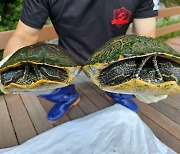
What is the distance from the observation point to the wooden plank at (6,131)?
5.66 ft

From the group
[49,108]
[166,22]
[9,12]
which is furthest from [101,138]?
[166,22]

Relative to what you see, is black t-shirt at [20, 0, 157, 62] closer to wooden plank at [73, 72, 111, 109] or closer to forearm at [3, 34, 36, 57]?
forearm at [3, 34, 36, 57]

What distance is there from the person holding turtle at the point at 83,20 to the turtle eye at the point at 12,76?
500mm

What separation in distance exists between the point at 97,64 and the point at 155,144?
33.2 inches

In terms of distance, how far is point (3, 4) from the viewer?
2.65m

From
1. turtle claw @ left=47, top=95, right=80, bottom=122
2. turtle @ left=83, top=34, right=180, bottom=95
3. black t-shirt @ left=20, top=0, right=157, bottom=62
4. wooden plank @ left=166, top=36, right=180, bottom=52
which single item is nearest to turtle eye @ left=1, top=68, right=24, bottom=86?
turtle @ left=83, top=34, right=180, bottom=95

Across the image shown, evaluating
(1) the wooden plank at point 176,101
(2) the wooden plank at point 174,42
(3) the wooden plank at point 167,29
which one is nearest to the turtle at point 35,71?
(1) the wooden plank at point 176,101

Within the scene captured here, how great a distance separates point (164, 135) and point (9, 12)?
1.98m

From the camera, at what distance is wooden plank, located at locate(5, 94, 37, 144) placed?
182 centimetres

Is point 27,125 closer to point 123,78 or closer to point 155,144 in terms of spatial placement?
point 155,144

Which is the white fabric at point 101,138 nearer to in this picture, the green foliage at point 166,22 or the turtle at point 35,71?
the turtle at point 35,71

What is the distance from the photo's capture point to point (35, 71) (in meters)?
0.88

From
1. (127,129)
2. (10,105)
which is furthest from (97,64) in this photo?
(10,105)

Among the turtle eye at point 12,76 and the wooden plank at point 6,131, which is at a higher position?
the turtle eye at point 12,76
